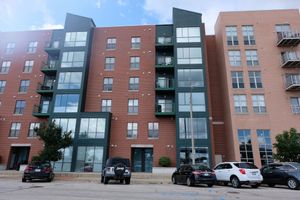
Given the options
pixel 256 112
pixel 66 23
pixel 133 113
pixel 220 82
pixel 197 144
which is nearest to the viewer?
pixel 197 144

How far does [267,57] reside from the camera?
29250 millimetres

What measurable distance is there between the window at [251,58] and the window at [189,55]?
6334 millimetres

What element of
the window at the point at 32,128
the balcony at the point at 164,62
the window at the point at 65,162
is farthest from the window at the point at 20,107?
the balcony at the point at 164,62

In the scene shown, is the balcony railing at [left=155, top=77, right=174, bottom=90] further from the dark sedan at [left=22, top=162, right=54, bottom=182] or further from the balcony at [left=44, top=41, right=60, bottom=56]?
the dark sedan at [left=22, top=162, right=54, bottom=182]

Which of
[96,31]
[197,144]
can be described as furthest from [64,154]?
[96,31]

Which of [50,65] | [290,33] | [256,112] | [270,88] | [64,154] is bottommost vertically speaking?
[64,154]

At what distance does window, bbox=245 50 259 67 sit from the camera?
2936 cm

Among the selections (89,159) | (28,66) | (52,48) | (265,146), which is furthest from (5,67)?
(265,146)

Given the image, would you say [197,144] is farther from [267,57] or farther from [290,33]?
[290,33]

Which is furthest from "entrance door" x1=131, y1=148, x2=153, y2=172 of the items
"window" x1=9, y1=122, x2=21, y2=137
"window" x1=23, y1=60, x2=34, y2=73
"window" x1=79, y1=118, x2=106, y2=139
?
"window" x1=23, y1=60, x2=34, y2=73

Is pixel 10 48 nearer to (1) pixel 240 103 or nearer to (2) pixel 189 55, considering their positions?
(2) pixel 189 55

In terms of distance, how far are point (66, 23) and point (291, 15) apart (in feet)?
105

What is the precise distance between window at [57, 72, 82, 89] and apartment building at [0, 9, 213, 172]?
136mm

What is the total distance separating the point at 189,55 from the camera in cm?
2977
